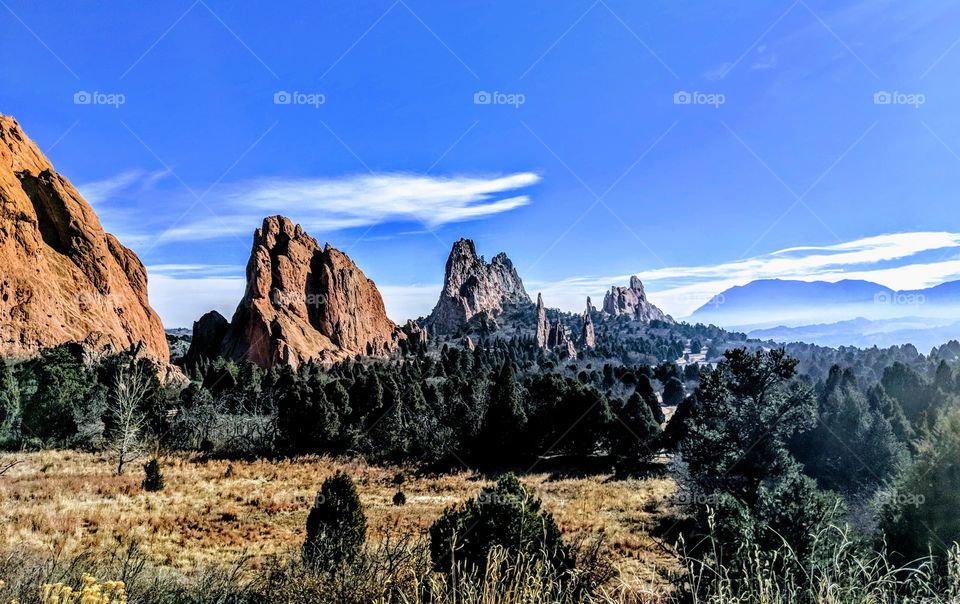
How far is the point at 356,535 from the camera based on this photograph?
43.7 ft

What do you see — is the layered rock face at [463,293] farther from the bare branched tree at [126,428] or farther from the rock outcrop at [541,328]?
the bare branched tree at [126,428]

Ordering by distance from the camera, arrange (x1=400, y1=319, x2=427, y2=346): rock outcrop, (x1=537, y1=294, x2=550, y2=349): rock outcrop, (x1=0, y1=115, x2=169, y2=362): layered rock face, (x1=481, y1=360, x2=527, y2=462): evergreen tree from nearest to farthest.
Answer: (x1=481, y1=360, x2=527, y2=462): evergreen tree → (x1=0, y1=115, x2=169, y2=362): layered rock face → (x1=400, y1=319, x2=427, y2=346): rock outcrop → (x1=537, y1=294, x2=550, y2=349): rock outcrop

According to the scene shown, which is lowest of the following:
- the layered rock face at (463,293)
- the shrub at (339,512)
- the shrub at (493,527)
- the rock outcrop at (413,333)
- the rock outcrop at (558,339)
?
the shrub at (339,512)

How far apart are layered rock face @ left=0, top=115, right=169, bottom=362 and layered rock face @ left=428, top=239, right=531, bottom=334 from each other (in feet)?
348

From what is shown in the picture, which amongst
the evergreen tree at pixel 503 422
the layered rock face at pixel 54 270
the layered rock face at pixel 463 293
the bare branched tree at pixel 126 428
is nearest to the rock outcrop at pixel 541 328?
the layered rock face at pixel 463 293

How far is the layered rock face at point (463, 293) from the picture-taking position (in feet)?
584

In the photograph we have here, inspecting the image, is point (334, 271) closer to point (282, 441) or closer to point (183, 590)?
point (282, 441)

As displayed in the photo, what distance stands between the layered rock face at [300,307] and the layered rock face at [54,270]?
51.8 ft

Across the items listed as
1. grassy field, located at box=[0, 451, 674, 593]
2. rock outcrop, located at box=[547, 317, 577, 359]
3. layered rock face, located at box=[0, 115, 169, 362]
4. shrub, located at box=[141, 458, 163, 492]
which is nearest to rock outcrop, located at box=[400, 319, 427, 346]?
rock outcrop, located at box=[547, 317, 577, 359]

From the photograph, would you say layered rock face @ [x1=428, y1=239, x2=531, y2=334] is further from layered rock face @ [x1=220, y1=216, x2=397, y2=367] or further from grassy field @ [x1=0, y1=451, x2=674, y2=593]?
grassy field @ [x1=0, y1=451, x2=674, y2=593]

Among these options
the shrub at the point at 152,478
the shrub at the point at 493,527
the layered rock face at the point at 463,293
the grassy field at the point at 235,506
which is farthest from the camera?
the layered rock face at the point at 463,293

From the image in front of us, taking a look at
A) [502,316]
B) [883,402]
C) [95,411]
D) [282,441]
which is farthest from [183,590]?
[502,316]

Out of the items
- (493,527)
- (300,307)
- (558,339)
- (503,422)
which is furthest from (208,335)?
(493,527)

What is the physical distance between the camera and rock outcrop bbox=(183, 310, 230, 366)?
90250mm
